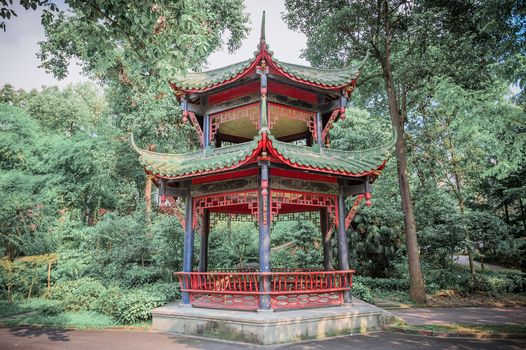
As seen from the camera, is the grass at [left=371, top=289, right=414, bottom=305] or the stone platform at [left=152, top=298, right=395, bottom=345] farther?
the grass at [left=371, top=289, right=414, bottom=305]

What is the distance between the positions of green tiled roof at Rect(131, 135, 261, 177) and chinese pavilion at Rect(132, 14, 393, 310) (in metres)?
0.03

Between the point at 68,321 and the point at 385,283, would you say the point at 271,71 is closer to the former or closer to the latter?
the point at 68,321

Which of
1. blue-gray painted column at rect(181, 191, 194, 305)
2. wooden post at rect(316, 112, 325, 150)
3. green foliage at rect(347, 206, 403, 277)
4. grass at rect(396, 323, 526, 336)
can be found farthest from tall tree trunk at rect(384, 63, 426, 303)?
blue-gray painted column at rect(181, 191, 194, 305)

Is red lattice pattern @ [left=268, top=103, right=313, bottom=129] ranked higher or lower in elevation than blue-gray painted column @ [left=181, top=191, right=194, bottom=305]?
higher

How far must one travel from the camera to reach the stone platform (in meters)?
7.73

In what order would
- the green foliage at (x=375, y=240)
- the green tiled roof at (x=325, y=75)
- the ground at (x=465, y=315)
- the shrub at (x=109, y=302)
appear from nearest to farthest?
the green tiled roof at (x=325, y=75) → the ground at (x=465, y=315) → the shrub at (x=109, y=302) → the green foliage at (x=375, y=240)

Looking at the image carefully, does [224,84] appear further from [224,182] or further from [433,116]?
[433,116]

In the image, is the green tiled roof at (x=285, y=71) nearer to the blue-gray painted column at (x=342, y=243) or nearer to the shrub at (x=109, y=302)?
the blue-gray painted column at (x=342, y=243)

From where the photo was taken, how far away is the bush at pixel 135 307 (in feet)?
33.2

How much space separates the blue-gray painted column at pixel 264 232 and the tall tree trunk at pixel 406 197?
6.54 metres

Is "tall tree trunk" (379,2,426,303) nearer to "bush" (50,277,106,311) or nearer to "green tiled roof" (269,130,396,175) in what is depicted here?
"green tiled roof" (269,130,396,175)

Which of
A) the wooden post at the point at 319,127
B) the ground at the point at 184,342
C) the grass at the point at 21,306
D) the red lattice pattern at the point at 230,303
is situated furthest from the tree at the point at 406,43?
the grass at the point at 21,306

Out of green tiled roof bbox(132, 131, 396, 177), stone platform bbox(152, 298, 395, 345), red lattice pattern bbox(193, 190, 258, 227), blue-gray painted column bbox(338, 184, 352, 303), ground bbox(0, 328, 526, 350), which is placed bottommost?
ground bbox(0, 328, 526, 350)

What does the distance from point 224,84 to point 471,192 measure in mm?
19580
